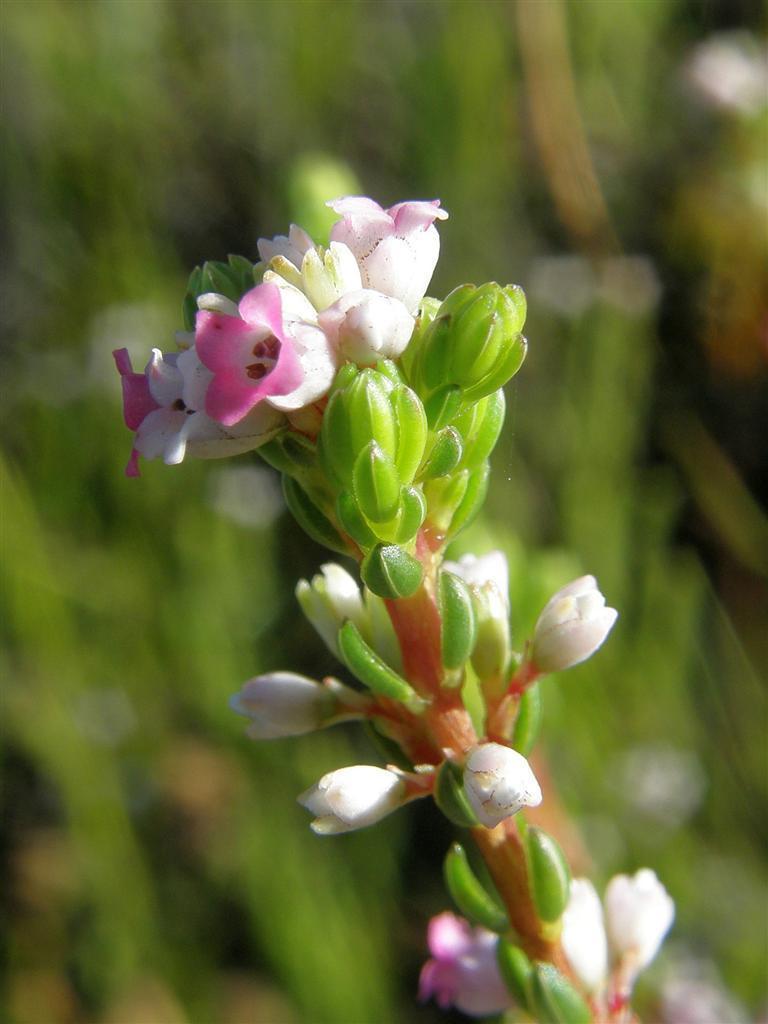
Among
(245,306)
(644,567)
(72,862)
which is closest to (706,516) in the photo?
(644,567)

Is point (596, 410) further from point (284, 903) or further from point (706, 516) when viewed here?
point (284, 903)

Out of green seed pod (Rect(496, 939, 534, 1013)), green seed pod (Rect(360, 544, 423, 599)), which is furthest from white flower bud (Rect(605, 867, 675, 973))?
green seed pod (Rect(360, 544, 423, 599))

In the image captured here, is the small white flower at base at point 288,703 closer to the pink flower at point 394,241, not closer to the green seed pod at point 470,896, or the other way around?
the green seed pod at point 470,896

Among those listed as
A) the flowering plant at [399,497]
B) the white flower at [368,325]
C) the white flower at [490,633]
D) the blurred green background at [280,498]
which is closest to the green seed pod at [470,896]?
the flowering plant at [399,497]

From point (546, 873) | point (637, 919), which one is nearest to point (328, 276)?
point (546, 873)

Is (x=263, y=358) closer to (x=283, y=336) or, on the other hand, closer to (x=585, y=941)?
(x=283, y=336)

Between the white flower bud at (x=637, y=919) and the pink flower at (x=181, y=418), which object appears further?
the white flower bud at (x=637, y=919)

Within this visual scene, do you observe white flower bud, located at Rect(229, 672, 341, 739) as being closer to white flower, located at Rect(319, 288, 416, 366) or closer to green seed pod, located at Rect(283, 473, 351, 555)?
green seed pod, located at Rect(283, 473, 351, 555)
